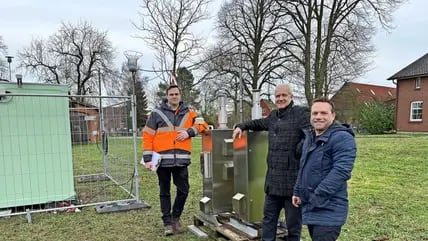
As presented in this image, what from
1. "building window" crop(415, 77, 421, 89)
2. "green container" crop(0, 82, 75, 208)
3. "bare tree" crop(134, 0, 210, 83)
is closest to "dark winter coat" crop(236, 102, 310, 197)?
"green container" crop(0, 82, 75, 208)

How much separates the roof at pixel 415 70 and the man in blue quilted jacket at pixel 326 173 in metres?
25.1

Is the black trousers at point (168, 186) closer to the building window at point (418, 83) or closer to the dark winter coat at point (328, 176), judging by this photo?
the dark winter coat at point (328, 176)

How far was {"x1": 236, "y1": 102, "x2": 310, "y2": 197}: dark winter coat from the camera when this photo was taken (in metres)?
2.92

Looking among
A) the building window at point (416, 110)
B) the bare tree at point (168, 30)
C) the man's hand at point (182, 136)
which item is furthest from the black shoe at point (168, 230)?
the building window at point (416, 110)

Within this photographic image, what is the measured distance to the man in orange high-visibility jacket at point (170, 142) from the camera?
3.91m

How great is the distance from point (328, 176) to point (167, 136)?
2.14 m

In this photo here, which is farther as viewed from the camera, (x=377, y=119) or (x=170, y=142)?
(x=377, y=119)

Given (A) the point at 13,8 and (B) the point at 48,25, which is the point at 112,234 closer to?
(A) the point at 13,8

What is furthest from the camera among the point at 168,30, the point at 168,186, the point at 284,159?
the point at 168,30

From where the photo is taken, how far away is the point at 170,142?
12.8ft

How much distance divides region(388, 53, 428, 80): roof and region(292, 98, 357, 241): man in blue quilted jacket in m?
25.1

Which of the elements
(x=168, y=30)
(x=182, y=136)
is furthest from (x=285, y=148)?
(x=168, y=30)

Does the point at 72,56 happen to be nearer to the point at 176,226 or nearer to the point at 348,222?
the point at 176,226

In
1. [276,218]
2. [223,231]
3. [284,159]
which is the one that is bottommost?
[223,231]
